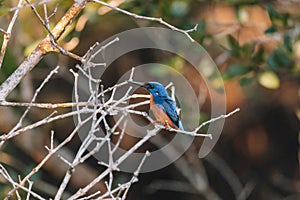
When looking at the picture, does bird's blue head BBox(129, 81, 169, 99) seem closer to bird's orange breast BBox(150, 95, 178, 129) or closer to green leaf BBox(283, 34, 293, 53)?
bird's orange breast BBox(150, 95, 178, 129)

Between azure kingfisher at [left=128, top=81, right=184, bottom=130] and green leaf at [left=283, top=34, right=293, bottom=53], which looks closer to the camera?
azure kingfisher at [left=128, top=81, right=184, bottom=130]

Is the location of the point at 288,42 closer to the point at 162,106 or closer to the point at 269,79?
the point at 269,79

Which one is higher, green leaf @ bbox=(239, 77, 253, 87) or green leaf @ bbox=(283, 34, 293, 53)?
green leaf @ bbox=(283, 34, 293, 53)

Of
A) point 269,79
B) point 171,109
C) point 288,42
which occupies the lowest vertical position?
point 269,79

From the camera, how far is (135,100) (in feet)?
17.2

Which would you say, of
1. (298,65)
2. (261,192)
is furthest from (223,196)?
(298,65)

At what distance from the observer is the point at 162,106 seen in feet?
8.97

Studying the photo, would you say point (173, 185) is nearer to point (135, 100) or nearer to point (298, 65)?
point (135, 100)

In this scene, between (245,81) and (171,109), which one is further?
(245,81)

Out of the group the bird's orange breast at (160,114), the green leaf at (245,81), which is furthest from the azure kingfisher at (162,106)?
the green leaf at (245,81)

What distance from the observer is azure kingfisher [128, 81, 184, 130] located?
2.73 metres

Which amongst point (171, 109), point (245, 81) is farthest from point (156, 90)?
point (245, 81)

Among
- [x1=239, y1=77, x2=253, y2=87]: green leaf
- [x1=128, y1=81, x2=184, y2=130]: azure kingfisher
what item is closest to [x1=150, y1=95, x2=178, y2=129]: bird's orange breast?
[x1=128, y1=81, x2=184, y2=130]: azure kingfisher

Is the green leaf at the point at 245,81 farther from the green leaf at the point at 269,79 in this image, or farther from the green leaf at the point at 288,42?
Result: the green leaf at the point at 288,42
